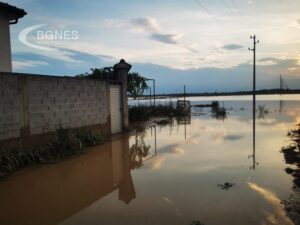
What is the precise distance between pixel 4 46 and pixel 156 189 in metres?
10.4

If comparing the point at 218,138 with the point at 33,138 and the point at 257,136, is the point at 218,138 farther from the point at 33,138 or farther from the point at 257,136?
the point at 33,138

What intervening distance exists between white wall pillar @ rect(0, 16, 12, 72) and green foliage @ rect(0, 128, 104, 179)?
5.16 meters

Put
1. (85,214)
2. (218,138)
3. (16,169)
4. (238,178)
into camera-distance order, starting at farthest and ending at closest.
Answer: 1. (218,138)
2. (16,169)
3. (238,178)
4. (85,214)

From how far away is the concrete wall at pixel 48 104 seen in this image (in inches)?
294

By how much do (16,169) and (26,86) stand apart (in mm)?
2469

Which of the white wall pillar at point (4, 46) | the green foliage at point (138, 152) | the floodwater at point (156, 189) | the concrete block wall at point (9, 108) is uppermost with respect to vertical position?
the white wall pillar at point (4, 46)

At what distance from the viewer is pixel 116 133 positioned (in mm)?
12891

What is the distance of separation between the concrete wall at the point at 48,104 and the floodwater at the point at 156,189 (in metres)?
1.51

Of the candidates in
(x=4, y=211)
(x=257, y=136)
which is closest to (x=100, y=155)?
(x=4, y=211)

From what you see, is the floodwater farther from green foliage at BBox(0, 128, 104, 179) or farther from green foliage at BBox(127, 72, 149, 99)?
green foliage at BBox(127, 72, 149, 99)

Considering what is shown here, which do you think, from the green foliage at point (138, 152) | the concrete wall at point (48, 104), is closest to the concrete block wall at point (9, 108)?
the concrete wall at point (48, 104)

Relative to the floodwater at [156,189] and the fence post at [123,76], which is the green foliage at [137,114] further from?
the floodwater at [156,189]

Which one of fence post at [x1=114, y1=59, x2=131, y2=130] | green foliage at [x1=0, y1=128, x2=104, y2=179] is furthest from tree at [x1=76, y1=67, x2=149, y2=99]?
green foliage at [x1=0, y1=128, x2=104, y2=179]

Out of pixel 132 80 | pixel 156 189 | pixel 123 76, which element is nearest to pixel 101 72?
pixel 132 80
